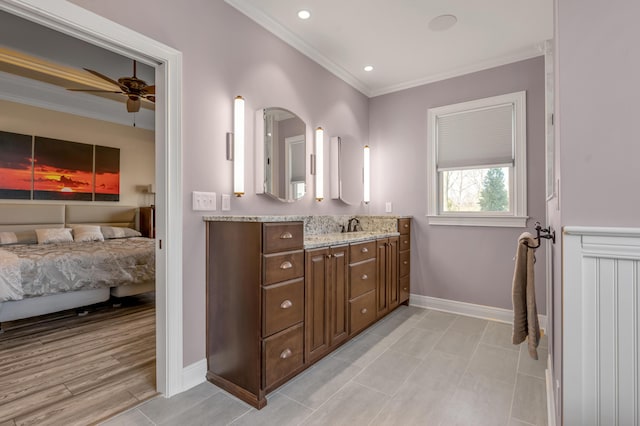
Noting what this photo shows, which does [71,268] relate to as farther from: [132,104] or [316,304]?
[316,304]

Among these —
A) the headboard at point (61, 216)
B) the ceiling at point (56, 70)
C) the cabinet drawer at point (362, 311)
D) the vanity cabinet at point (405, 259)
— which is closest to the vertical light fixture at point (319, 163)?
the vanity cabinet at point (405, 259)

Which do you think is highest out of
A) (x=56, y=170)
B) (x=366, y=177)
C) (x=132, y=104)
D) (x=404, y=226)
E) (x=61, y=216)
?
(x=132, y=104)

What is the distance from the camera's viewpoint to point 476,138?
335 cm

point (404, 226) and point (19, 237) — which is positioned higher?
point (404, 226)

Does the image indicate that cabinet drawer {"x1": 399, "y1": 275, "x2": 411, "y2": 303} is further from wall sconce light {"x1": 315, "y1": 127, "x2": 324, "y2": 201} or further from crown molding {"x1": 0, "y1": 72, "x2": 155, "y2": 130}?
crown molding {"x1": 0, "y1": 72, "x2": 155, "y2": 130}

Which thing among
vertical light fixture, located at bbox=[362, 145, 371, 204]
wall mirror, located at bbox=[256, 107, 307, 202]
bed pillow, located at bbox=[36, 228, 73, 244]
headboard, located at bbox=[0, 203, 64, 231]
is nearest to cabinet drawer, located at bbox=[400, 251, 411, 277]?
vertical light fixture, located at bbox=[362, 145, 371, 204]

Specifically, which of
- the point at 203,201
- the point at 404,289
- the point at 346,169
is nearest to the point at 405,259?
the point at 404,289

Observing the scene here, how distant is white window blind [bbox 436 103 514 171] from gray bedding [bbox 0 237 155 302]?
383 centimetres

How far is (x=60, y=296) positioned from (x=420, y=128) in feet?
14.4

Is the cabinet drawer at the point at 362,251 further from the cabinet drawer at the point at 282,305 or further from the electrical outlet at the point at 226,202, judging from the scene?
the electrical outlet at the point at 226,202

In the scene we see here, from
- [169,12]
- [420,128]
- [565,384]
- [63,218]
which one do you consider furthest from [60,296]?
[420,128]

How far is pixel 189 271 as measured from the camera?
1974 millimetres

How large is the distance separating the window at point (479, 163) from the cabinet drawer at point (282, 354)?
2321mm

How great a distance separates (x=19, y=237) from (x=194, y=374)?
374cm
